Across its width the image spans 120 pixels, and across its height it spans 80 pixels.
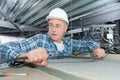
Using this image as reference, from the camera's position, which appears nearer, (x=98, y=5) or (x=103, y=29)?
(x=98, y=5)

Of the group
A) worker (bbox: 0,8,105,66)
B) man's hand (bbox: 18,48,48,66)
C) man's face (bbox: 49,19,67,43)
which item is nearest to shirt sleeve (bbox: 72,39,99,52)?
worker (bbox: 0,8,105,66)

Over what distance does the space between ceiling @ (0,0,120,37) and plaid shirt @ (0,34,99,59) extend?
310 mm

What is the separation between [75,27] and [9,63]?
153 cm

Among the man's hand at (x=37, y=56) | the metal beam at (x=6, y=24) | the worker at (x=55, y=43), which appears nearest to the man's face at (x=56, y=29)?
the worker at (x=55, y=43)

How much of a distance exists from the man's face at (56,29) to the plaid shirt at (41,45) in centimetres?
4

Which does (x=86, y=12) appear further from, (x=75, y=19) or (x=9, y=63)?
(x=9, y=63)

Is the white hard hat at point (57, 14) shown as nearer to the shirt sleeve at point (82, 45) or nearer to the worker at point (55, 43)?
the worker at point (55, 43)

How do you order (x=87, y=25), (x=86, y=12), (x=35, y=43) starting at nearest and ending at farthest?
(x=35, y=43) → (x=86, y=12) → (x=87, y=25)

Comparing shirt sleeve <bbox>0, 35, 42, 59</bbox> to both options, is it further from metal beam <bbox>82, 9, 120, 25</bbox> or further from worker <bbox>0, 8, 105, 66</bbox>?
metal beam <bbox>82, 9, 120, 25</bbox>

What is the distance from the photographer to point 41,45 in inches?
67.7

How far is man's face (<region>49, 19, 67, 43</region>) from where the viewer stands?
1.77 m

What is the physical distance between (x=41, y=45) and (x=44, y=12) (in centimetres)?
69

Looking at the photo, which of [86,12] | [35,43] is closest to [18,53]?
[35,43]

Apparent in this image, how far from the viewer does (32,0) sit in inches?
A: 80.1
